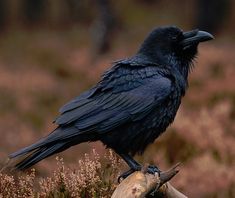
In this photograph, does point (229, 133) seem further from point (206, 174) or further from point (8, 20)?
point (8, 20)

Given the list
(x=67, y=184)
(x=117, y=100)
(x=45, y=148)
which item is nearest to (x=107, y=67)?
(x=117, y=100)

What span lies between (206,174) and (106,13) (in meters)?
16.4

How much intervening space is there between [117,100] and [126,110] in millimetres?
104

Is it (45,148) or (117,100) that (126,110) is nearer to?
(117,100)

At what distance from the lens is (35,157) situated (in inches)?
221

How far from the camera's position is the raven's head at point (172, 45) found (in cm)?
613

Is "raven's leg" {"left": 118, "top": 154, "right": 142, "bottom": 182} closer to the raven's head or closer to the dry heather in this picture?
the dry heather

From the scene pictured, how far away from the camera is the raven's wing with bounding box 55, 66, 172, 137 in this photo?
5.78 m

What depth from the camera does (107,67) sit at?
21.4 metres

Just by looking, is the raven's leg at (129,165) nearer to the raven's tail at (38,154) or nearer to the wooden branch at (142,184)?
the wooden branch at (142,184)

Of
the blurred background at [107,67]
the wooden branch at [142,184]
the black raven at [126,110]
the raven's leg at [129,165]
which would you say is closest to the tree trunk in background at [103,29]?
the blurred background at [107,67]

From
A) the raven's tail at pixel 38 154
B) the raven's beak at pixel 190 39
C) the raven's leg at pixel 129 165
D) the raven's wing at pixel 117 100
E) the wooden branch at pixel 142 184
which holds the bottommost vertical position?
the wooden branch at pixel 142 184

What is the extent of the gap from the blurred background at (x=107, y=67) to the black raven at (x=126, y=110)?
0.86 meters

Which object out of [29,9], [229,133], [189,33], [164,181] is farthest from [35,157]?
[29,9]
